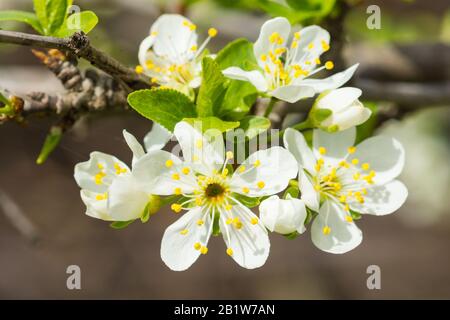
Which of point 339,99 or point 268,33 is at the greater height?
point 268,33

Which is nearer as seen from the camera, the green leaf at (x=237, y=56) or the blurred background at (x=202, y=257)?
the green leaf at (x=237, y=56)

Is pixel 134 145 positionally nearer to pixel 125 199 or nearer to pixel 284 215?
pixel 125 199

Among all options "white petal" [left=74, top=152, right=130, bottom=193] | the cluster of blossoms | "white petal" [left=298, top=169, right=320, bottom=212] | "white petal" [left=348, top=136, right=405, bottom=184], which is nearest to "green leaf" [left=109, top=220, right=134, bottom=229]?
the cluster of blossoms

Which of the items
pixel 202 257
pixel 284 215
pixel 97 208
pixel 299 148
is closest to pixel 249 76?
pixel 299 148

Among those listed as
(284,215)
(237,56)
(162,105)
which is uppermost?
(237,56)

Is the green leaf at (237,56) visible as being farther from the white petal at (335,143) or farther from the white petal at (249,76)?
the white petal at (335,143)

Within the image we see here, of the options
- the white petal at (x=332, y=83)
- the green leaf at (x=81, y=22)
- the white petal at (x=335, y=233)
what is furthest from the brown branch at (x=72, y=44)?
the white petal at (x=335, y=233)
